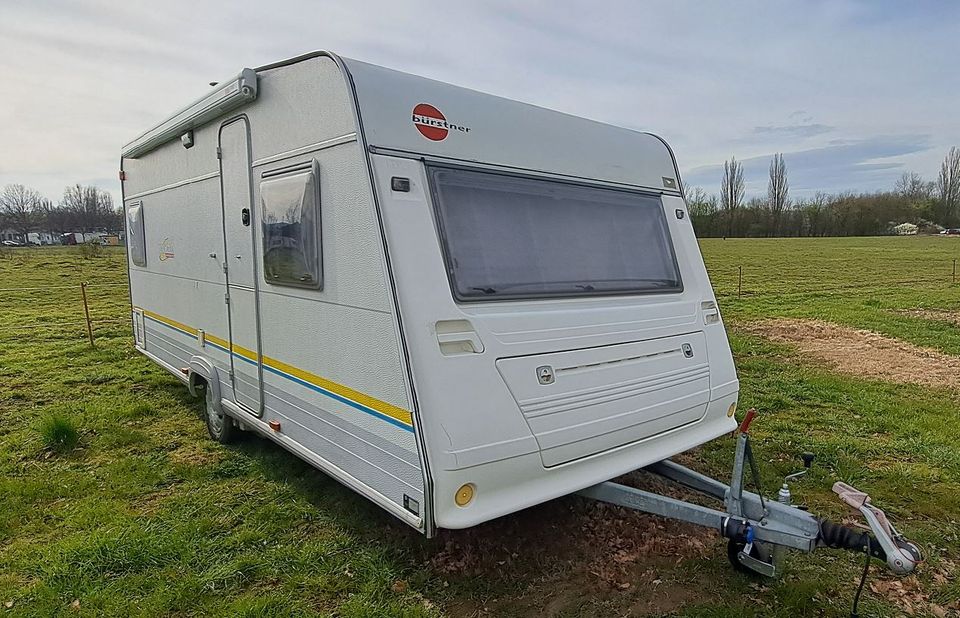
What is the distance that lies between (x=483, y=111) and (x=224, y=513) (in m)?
3.10

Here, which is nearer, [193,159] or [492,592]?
[492,592]

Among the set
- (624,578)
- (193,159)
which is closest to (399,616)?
(624,578)

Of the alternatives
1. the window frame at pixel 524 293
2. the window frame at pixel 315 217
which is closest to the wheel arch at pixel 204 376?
the window frame at pixel 315 217

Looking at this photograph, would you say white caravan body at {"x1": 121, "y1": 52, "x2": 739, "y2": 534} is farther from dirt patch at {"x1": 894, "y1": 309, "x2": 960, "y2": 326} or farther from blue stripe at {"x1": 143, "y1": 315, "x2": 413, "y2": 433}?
dirt patch at {"x1": 894, "y1": 309, "x2": 960, "y2": 326}

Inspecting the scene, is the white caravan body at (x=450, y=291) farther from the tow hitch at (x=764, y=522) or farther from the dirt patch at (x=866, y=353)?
the dirt patch at (x=866, y=353)

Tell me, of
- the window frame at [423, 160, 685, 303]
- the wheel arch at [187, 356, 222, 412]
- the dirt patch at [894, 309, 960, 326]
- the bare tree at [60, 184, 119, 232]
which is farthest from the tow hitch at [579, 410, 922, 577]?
the bare tree at [60, 184, 119, 232]

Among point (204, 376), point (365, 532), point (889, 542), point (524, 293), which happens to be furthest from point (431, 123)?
point (204, 376)

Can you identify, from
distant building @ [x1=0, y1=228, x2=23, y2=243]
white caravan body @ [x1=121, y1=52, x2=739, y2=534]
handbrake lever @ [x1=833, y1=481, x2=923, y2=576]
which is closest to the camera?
handbrake lever @ [x1=833, y1=481, x2=923, y2=576]

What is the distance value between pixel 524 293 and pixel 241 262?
217 centimetres

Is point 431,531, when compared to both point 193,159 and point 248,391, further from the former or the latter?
point 193,159

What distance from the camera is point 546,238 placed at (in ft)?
11.6

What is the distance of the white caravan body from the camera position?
9.34ft

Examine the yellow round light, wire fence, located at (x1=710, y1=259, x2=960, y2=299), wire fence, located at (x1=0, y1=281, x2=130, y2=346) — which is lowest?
wire fence, located at (x1=710, y1=259, x2=960, y2=299)

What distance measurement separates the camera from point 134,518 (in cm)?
399
